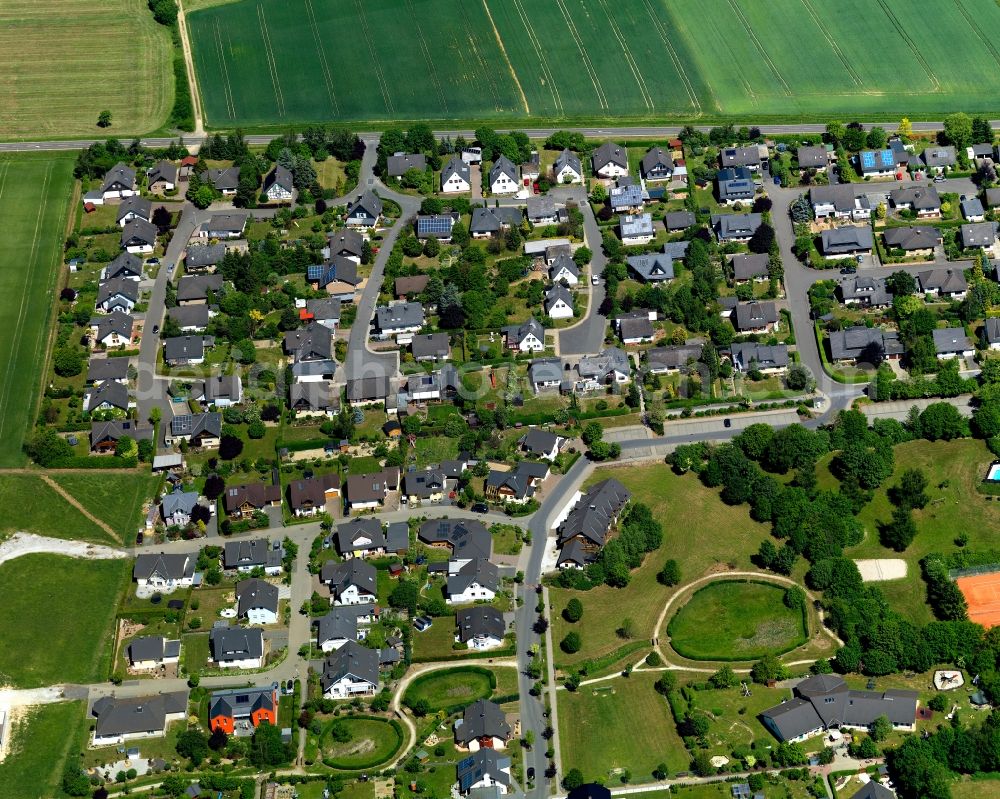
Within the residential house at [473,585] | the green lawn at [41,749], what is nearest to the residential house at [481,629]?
the residential house at [473,585]

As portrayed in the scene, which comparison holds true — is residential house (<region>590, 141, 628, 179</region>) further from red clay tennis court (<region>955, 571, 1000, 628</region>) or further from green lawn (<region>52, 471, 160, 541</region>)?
red clay tennis court (<region>955, 571, 1000, 628</region>)

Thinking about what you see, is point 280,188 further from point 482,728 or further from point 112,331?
point 482,728

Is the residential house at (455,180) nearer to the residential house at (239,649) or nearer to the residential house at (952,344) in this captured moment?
the residential house at (952,344)

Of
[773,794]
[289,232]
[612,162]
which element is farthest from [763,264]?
[773,794]

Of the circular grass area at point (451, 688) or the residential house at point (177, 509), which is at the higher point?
the residential house at point (177, 509)

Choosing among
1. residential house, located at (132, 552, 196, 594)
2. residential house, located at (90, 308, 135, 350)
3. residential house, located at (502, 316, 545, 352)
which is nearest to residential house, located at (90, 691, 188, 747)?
residential house, located at (132, 552, 196, 594)

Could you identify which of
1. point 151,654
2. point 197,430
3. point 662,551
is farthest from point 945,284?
point 151,654
